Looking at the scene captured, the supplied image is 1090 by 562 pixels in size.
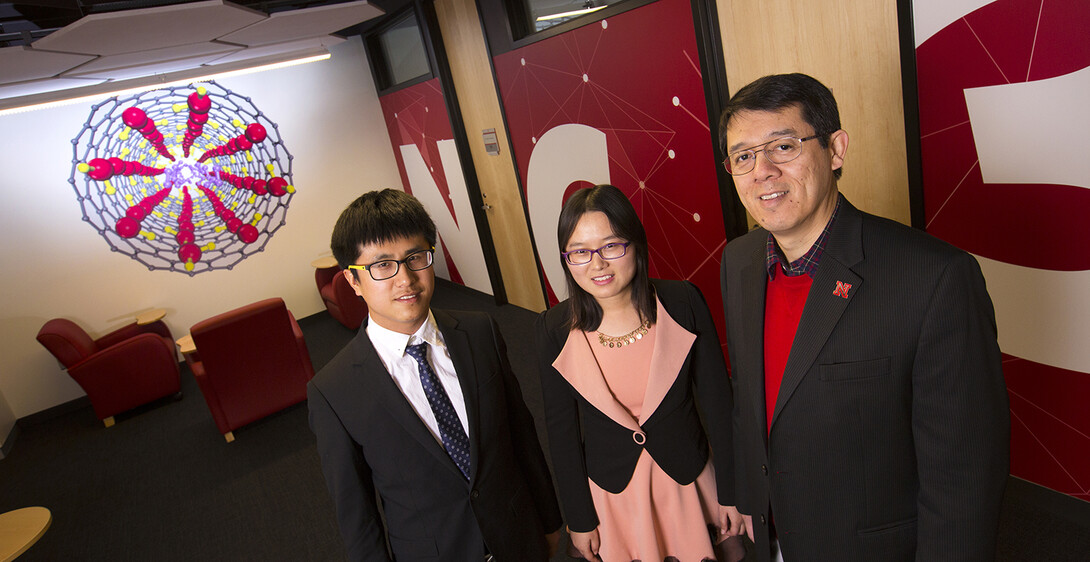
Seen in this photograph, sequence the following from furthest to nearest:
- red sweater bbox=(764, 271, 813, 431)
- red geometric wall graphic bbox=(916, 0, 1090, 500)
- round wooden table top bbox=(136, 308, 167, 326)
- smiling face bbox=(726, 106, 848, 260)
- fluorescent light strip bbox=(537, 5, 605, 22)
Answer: round wooden table top bbox=(136, 308, 167, 326) → fluorescent light strip bbox=(537, 5, 605, 22) → red geometric wall graphic bbox=(916, 0, 1090, 500) → red sweater bbox=(764, 271, 813, 431) → smiling face bbox=(726, 106, 848, 260)

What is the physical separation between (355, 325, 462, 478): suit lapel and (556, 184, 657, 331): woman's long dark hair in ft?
1.62

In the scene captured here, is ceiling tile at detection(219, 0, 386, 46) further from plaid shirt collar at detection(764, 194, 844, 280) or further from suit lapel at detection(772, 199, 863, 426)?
suit lapel at detection(772, 199, 863, 426)

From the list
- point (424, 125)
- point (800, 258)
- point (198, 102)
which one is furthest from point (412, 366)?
point (198, 102)

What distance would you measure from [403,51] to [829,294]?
245 inches

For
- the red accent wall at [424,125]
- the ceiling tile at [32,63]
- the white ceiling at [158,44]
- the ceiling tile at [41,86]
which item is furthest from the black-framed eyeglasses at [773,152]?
the ceiling tile at [41,86]

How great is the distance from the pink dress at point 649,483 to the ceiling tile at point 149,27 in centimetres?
274

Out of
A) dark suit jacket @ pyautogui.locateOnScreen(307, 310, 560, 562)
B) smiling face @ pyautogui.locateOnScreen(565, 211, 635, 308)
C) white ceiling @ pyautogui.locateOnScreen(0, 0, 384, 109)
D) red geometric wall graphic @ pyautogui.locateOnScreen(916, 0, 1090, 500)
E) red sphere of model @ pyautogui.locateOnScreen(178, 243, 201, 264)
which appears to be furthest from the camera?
red sphere of model @ pyautogui.locateOnScreen(178, 243, 201, 264)

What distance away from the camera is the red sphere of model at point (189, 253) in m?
6.52

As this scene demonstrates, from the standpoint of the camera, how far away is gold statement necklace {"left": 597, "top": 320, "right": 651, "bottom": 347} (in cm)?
157

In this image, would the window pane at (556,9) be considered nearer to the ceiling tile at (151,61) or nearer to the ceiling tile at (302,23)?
the ceiling tile at (302,23)

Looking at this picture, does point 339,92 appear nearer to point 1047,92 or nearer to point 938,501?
point 1047,92

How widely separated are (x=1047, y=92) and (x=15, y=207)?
7794mm

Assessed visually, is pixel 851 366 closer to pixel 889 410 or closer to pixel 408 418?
pixel 889 410

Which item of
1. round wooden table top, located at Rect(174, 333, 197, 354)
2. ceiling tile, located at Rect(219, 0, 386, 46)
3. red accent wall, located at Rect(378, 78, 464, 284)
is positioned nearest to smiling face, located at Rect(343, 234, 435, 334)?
ceiling tile, located at Rect(219, 0, 386, 46)
